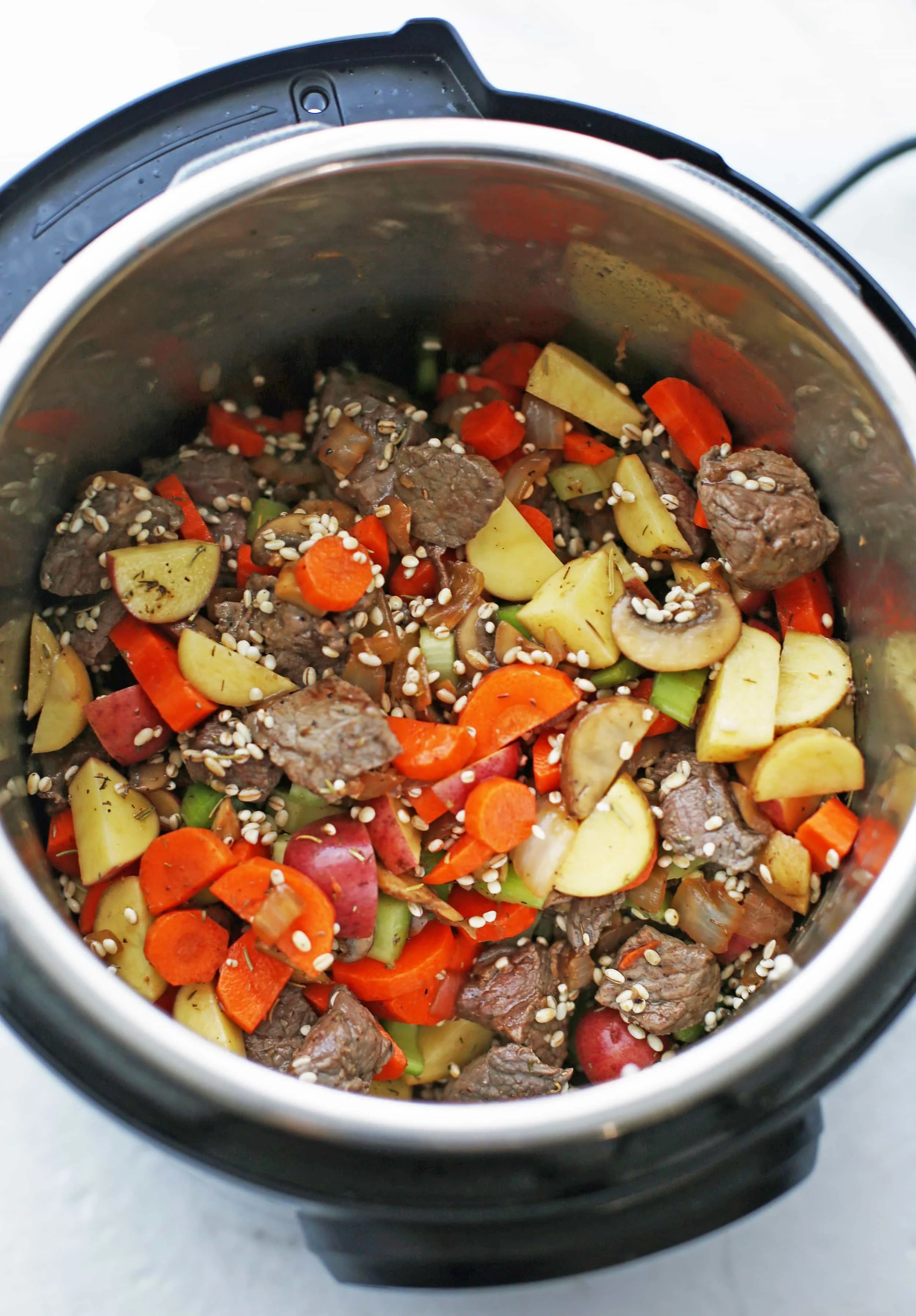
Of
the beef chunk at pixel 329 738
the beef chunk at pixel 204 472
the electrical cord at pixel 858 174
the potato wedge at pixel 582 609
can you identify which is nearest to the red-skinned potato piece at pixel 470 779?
the beef chunk at pixel 329 738

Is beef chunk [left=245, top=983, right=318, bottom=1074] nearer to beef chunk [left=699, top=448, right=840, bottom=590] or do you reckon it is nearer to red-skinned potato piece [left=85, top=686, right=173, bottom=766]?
red-skinned potato piece [left=85, top=686, right=173, bottom=766]

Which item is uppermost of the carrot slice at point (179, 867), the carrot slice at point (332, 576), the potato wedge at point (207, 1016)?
the carrot slice at point (332, 576)

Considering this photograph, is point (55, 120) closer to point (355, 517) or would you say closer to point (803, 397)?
point (355, 517)

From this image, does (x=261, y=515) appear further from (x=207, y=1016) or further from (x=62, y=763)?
(x=207, y=1016)

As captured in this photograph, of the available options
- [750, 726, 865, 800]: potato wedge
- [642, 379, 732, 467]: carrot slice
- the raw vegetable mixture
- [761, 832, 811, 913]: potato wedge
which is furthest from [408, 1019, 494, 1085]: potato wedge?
[642, 379, 732, 467]: carrot slice

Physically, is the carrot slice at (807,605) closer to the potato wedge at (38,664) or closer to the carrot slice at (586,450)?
the carrot slice at (586,450)
